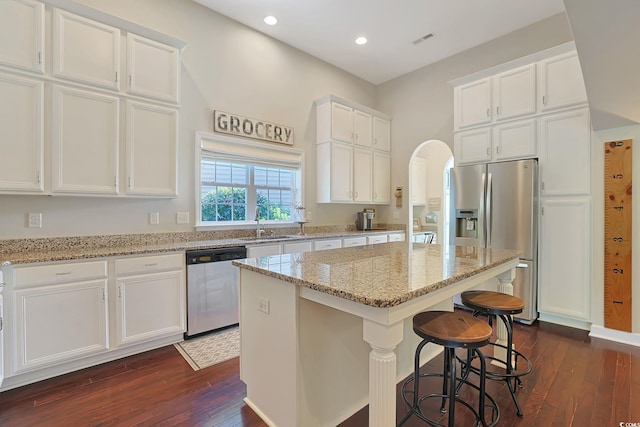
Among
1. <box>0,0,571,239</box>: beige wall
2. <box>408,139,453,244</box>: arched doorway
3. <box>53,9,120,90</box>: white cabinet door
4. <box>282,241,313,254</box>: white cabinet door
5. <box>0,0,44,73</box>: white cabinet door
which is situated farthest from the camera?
<box>408,139,453,244</box>: arched doorway

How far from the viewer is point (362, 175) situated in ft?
16.4

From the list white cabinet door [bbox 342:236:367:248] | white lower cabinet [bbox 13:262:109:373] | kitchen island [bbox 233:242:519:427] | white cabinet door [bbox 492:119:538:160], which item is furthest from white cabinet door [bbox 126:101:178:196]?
white cabinet door [bbox 492:119:538:160]

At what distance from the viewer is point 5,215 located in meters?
2.43

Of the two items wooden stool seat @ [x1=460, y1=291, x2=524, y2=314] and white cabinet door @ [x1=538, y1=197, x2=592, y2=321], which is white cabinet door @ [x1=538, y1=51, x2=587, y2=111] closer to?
white cabinet door @ [x1=538, y1=197, x2=592, y2=321]

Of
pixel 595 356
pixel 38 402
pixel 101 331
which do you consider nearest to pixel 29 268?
pixel 101 331

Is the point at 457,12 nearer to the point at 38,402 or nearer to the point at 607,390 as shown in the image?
the point at 607,390

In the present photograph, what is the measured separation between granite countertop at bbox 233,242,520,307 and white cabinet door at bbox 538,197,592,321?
1481mm

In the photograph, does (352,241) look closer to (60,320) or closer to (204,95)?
(204,95)

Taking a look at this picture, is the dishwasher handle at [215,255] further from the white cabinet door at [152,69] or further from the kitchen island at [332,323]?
the white cabinet door at [152,69]

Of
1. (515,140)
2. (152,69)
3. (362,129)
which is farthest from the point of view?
(362,129)

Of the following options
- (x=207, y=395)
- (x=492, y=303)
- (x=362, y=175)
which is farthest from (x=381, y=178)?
(x=207, y=395)

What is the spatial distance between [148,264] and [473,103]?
4.13 meters

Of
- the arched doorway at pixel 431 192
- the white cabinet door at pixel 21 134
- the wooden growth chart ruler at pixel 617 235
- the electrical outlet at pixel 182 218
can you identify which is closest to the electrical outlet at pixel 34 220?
the white cabinet door at pixel 21 134

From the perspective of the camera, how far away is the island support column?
1.22 meters
